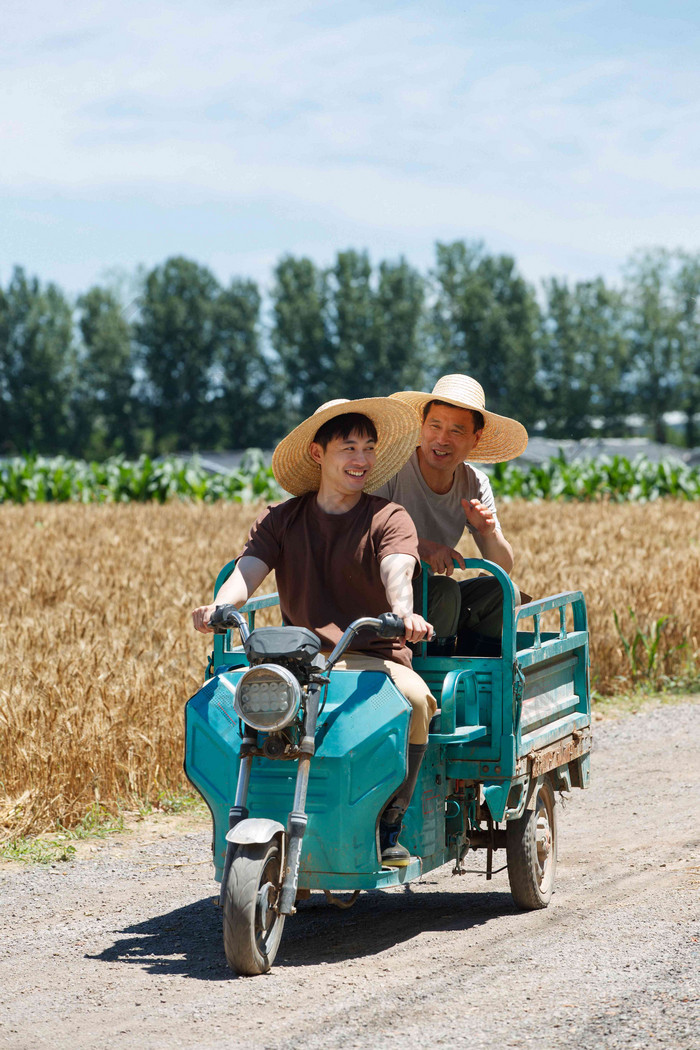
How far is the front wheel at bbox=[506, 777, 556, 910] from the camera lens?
524cm

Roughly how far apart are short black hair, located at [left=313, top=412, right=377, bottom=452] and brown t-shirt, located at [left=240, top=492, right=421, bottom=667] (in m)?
0.27

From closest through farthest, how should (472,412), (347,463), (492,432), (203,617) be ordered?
(203,617) → (347,463) → (472,412) → (492,432)

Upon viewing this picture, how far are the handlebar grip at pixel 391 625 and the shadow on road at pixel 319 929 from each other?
125 centimetres

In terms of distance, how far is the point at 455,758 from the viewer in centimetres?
505

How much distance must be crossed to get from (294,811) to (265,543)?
1.15 metres

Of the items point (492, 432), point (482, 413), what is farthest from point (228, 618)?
point (492, 432)

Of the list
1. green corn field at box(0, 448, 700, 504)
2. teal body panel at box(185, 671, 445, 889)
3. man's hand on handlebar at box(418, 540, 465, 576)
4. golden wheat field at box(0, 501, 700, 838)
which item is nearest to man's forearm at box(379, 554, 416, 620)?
teal body panel at box(185, 671, 445, 889)

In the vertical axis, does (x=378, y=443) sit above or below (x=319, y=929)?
above

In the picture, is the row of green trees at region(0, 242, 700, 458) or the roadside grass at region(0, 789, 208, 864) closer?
the roadside grass at region(0, 789, 208, 864)

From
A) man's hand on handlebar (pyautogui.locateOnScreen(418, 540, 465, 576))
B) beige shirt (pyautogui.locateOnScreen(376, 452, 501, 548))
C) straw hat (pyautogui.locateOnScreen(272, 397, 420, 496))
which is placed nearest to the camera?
straw hat (pyautogui.locateOnScreen(272, 397, 420, 496))

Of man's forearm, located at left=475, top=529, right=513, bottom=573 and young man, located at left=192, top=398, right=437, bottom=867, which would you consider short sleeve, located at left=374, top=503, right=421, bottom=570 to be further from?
man's forearm, located at left=475, top=529, right=513, bottom=573

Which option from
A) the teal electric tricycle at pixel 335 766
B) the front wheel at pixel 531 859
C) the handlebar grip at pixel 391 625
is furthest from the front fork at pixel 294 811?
the front wheel at pixel 531 859

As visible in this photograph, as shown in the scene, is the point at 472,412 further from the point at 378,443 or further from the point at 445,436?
the point at 378,443

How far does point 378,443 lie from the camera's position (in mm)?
5457
